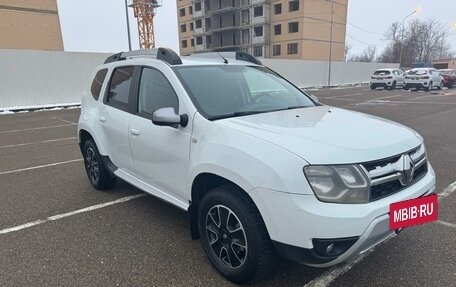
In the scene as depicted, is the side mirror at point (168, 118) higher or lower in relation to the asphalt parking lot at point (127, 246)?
higher

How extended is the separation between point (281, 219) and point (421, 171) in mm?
1310

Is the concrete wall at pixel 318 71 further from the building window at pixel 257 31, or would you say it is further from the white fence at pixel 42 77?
the building window at pixel 257 31

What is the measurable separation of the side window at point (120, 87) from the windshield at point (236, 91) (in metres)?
0.86

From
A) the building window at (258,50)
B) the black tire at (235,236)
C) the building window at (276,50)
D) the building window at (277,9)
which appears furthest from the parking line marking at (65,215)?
the building window at (258,50)

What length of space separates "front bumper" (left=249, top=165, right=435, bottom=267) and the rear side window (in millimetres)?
3114

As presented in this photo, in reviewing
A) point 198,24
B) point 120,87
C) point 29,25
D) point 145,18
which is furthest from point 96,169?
point 198,24

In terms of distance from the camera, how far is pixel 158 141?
127 inches

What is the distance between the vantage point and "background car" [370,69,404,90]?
85.3ft

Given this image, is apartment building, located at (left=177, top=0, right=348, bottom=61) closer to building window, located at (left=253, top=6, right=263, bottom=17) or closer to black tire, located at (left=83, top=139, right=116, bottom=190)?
→ building window, located at (left=253, top=6, right=263, bottom=17)

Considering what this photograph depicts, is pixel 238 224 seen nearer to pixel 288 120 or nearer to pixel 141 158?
pixel 288 120

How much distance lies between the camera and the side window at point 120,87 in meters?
3.90

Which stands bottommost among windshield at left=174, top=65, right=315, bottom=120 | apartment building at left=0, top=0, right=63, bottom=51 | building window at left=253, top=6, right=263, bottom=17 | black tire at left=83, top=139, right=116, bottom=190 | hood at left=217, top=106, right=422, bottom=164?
black tire at left=83, top=139, right=116, bottom=190

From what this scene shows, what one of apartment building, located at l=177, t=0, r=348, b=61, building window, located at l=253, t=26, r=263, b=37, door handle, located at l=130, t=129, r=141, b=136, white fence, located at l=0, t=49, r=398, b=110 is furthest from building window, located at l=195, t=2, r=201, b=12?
door handle, located at l=130, t=129, r=141, b=136

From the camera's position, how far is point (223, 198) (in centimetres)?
258
